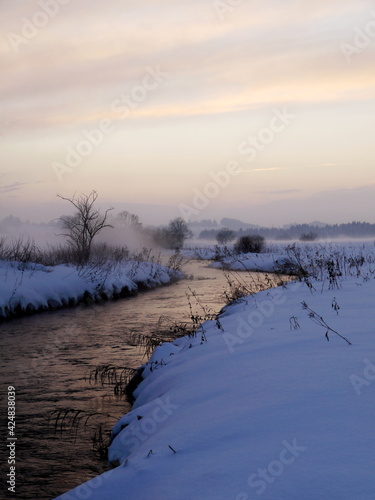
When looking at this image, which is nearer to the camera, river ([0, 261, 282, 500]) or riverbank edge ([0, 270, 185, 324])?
river ([0, 261, 282, 500])

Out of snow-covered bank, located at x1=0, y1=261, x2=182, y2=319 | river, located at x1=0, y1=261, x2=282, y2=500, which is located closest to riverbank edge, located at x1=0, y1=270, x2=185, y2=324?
snow-covered bank, located at x1=0, y1=261, x2=182, y2=319

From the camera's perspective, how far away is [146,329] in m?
9.98

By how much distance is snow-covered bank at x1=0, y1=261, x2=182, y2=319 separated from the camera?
12.2 metres

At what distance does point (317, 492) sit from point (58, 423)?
3.76 meters

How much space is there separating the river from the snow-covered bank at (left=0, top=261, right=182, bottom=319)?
0.63 meters

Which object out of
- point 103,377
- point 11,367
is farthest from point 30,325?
point 103,377

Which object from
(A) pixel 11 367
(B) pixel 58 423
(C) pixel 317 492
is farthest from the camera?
(A) pixel 11 367

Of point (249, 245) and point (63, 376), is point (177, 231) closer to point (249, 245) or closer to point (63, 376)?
point (249, 245)

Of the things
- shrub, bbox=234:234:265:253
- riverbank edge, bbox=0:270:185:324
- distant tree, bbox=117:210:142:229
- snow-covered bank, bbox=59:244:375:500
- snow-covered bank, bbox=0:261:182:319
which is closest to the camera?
snow-covered bank, bbox=59:244:375:500

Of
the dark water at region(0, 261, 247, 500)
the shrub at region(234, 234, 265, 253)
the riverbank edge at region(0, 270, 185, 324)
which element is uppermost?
the shrub at region(234, 234, 265, 253)

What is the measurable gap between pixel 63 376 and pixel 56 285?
25.9ft

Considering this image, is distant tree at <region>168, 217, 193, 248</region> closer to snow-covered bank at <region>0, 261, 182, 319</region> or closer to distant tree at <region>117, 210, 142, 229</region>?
distant tree at <region>117, 210, 142, 229</region>

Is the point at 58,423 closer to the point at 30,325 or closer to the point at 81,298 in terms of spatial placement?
the point at 30,325

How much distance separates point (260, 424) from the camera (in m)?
2.73
